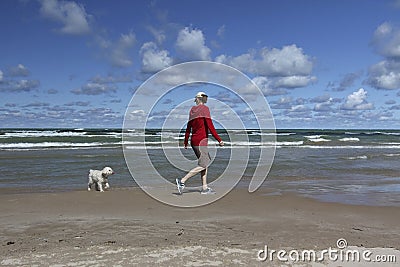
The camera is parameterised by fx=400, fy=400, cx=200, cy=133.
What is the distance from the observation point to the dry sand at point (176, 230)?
4367mm

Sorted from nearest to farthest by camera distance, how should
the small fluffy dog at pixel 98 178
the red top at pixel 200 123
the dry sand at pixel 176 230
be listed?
the dry sand at pixel 176 230
the red top at pixel 200 123
the small fluffy dog at pixel 98 178

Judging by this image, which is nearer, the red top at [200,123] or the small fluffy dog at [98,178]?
the red top at [200,123]

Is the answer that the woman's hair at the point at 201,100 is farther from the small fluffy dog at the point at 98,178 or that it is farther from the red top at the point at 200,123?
the small fluffy dog at the point at 98,178

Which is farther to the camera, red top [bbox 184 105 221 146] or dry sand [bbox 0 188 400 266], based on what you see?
red top [bbox 184 105 221 146]

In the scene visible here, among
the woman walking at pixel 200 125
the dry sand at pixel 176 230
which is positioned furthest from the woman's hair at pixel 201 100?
the dry sand at pixel 176 230

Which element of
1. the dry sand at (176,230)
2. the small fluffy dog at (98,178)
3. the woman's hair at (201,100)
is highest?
the woman's hair at (201,100)

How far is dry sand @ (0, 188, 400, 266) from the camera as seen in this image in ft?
14.3

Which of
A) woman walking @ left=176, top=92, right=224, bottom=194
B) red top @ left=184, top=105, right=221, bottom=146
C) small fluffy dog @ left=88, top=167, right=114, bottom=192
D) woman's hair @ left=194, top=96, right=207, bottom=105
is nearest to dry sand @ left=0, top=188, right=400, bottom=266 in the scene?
small fluffy dog @ left=88, top=167, right=114, bottom=192

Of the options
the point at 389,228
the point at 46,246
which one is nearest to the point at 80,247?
the point at 46,246

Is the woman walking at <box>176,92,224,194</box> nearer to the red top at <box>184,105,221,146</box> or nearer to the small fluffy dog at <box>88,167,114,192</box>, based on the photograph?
the red top at <box>184,105,221,146</box>

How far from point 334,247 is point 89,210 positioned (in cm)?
424

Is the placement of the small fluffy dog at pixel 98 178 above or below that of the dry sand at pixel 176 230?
above

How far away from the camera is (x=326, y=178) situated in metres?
11.8

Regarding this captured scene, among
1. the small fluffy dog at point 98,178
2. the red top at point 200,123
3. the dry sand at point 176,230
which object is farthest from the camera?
the small fluffy dog at point 98,178
